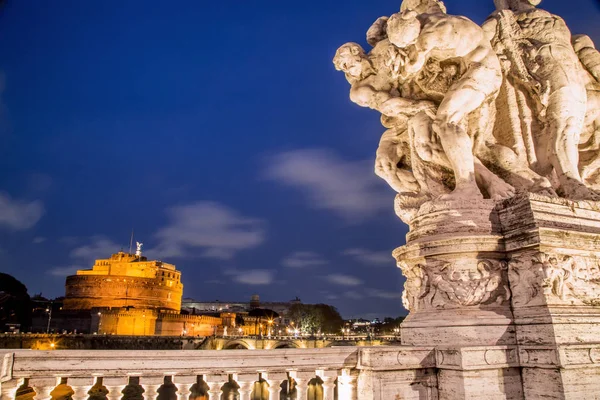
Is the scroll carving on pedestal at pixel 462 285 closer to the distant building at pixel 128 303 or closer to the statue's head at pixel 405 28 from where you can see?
the statue's head at pixel 405 28

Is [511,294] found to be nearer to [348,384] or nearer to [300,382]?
[348,384]

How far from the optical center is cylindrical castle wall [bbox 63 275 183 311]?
2798 inches

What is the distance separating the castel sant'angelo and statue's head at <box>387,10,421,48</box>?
6552 cm

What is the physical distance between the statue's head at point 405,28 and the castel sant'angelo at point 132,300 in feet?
215

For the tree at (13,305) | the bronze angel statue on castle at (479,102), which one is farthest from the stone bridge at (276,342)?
the bronze angel statue on castle at (479,102)

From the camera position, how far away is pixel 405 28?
5.03 m

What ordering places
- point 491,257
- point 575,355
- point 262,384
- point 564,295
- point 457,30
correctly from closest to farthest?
1. point 575,355
2. point 564,295
3. point 491,257
4. point 457,30
5. point 262,384

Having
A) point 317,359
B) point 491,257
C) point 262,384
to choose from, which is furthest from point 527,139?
point 262,384

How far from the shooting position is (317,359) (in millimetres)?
4027

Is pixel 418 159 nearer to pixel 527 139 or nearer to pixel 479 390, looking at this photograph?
pixel 527 139

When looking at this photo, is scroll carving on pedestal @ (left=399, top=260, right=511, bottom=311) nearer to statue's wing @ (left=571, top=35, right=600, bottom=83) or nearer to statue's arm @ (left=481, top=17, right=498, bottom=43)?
statue's arm @ (left=481, top=17, right=498, bottom=43)

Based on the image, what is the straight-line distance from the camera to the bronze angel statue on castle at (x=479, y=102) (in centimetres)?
513

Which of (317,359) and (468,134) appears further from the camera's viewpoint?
(468,134)

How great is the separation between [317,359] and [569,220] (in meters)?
2.87
